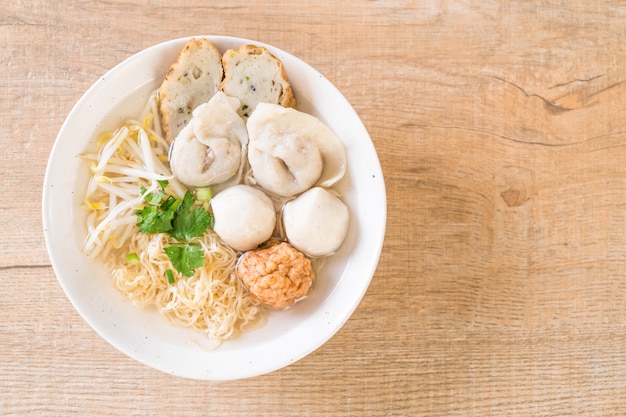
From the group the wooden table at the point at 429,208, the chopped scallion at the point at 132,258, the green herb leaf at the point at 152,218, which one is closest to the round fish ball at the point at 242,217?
the green herb leaf at the point at 152,218

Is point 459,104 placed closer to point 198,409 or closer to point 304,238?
point 304,238

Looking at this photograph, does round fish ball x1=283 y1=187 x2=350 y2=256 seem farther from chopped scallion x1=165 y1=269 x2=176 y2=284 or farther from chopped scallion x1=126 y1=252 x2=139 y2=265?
chopped scallion x1=126 y1=252 x2=139 y2=265

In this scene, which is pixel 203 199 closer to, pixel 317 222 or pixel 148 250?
pixel 148 250

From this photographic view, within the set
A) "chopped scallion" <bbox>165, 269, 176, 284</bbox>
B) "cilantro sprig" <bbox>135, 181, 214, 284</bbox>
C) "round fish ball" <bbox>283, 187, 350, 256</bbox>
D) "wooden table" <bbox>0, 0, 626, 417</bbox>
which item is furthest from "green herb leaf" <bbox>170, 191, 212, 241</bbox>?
"wooden table" <bbox>0, 0, 626, 417</bbox>

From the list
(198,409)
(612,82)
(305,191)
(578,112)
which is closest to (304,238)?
(305,191)

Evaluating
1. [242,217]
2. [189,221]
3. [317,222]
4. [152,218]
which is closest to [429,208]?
[317,222]

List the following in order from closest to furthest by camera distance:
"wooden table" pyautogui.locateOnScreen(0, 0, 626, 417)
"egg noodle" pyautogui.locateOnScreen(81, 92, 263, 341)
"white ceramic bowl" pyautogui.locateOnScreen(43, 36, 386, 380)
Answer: "white ceramic bowl" pyautogui.locateOnScreen(43, 36, 386, 380), "egg noodle" pyautogui.locateOnScreen(81, 92, 263, 341), "wooden table" pyautogui.locateOnScreen(0, 0, 626, 417)
